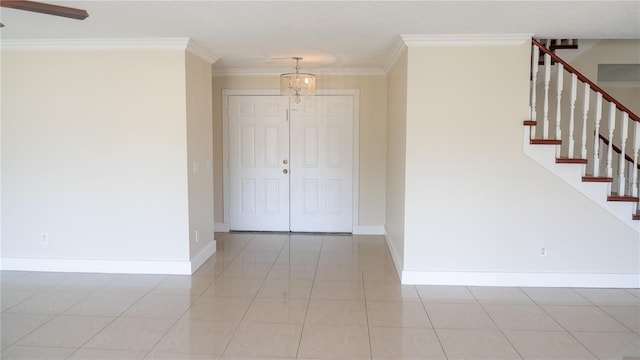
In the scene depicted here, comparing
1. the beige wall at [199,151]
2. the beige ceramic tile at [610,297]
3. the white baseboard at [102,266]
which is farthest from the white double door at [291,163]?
the beige ceramic tile at [610,297]

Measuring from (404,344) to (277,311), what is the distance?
102 centimetres

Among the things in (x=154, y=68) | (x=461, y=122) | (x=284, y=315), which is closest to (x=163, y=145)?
(x=154, y=68)

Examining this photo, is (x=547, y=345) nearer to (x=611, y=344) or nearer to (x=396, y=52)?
(x=611, y=344)

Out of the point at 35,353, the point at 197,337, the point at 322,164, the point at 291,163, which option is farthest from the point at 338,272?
the point at 35,353

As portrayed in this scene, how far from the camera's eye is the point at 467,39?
11.9 ft

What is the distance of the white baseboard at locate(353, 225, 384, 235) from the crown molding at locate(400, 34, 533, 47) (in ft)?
9.35

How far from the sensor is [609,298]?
351 cm

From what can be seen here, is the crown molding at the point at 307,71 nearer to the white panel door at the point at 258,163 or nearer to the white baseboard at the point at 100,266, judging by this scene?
the white panel door at the point at 258,163

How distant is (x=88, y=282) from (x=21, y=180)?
129cm

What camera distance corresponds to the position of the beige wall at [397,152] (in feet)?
13.0

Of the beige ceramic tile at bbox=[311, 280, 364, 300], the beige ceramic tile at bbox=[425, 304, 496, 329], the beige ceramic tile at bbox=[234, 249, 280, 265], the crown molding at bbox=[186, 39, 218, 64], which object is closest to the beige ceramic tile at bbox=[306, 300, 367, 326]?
the beige ceramic tile at bbox=[311, 280, 364, 300]

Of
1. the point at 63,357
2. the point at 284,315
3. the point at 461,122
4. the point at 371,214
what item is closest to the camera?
the point at 63,357

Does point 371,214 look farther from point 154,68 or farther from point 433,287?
point 154,68

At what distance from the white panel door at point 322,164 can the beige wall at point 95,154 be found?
82.6 inches
